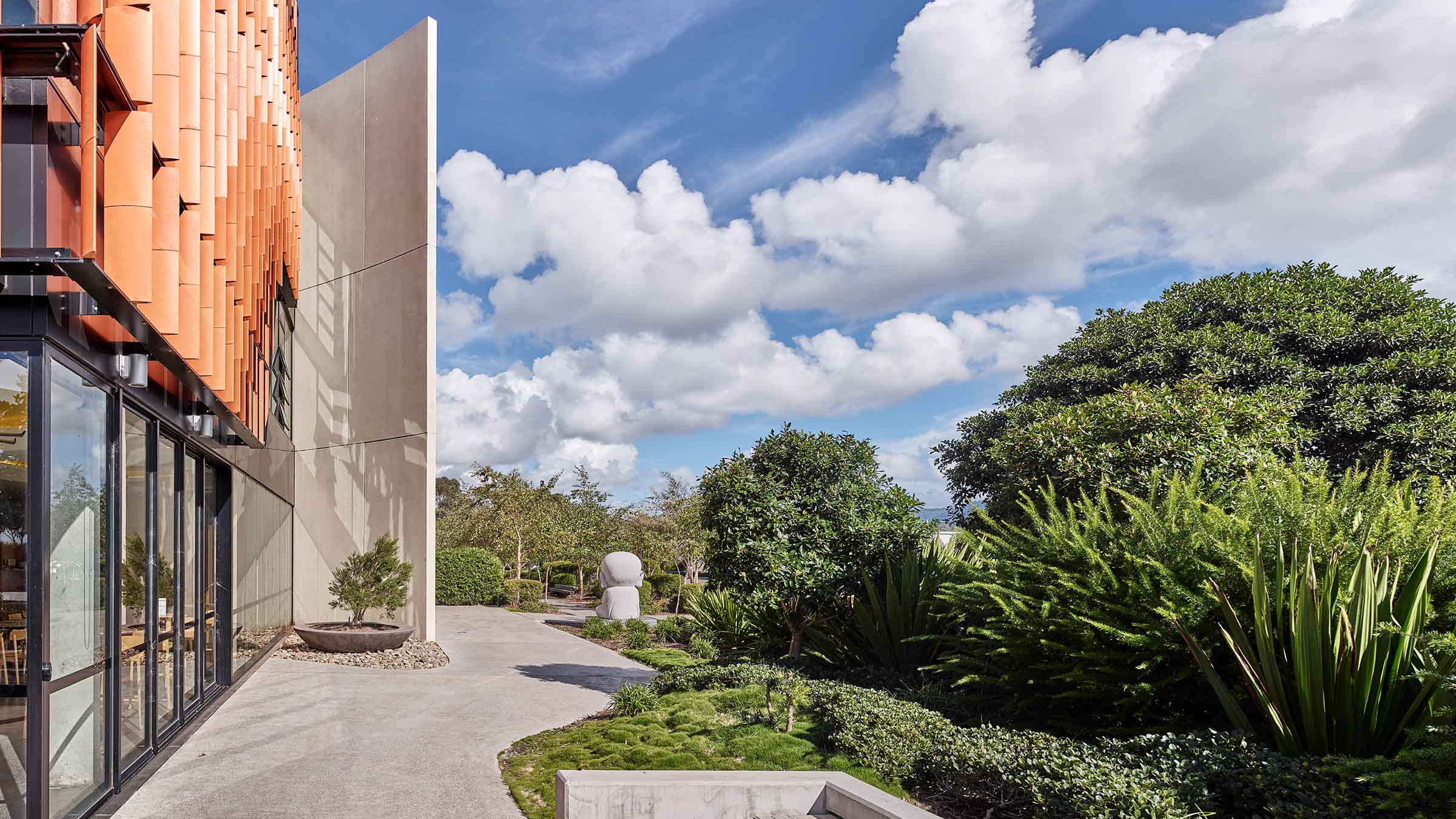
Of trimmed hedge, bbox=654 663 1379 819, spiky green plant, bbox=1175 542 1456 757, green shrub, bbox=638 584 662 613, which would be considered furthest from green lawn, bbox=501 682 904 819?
green shrub, bbox=638 584 662 613

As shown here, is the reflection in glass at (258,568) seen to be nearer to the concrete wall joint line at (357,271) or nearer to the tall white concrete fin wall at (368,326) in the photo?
the tall white concrete fin wall at (368,326)

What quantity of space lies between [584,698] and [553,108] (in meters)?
8.17

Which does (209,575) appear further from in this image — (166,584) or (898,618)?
(898,618)

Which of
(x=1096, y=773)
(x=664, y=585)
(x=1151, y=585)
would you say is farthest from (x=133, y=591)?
(x=664, y=585)

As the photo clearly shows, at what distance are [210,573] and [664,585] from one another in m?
19.6

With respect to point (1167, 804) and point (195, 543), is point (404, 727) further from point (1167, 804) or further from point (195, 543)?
point (1167, 804)

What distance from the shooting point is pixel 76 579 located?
495 cm

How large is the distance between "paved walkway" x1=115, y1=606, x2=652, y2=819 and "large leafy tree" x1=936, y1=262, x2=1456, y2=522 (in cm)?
597

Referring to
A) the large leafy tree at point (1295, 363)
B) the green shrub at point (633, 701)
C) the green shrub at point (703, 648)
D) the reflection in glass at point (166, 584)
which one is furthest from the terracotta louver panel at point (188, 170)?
the large leafy tree at point (1295, 363)

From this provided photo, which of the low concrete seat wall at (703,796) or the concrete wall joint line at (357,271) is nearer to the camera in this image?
the low concrete seat wall at (703,796)

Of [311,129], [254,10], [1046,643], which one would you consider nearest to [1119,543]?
[1046,643]

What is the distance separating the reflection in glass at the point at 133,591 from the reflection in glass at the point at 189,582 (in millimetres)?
1403

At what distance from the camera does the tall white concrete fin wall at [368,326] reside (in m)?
15.4

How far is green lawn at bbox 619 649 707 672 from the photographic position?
43.5ft
